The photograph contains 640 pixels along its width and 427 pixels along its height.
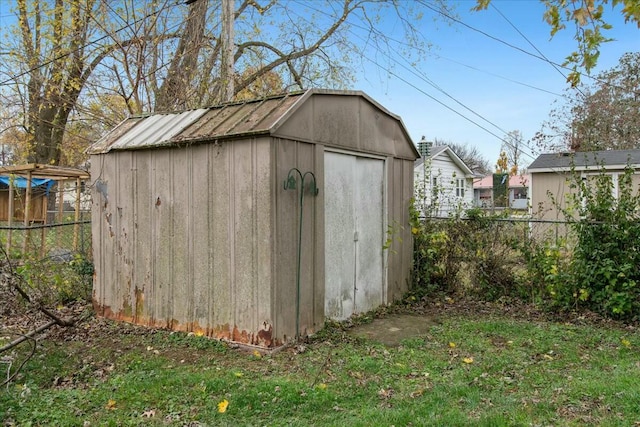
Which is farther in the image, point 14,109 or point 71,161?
point 71,161

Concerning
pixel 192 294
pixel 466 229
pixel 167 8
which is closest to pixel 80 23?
pixel 167 8

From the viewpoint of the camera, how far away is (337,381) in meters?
3.88

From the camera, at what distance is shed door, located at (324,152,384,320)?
18.3 feet

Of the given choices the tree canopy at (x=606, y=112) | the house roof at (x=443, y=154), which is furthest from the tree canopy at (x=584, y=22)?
the house roof at (x=443, y=154)

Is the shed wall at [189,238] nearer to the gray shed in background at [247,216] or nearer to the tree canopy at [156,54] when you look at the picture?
the gray shed in background at [247,216]

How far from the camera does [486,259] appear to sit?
7.09m

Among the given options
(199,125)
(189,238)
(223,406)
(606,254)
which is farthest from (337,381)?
(606,254)

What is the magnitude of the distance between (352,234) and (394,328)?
127 centimetres

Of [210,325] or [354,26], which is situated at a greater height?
[354,26]

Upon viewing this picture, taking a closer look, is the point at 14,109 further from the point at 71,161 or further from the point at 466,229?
the point at 466,229

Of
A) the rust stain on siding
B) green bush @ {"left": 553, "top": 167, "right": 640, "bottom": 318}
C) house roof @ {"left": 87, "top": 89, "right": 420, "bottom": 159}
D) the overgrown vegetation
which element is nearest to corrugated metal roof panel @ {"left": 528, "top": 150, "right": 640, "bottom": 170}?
the overgrown vegetation

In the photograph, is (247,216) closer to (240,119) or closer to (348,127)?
(240,119)

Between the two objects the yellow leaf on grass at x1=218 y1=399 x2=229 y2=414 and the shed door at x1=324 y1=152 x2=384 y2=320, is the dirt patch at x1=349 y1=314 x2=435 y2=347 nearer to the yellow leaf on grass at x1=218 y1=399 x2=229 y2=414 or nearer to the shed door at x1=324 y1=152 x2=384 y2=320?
the shed door at x1=324 y1=152 x2=384 y2=320

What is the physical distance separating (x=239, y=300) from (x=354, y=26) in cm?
961
